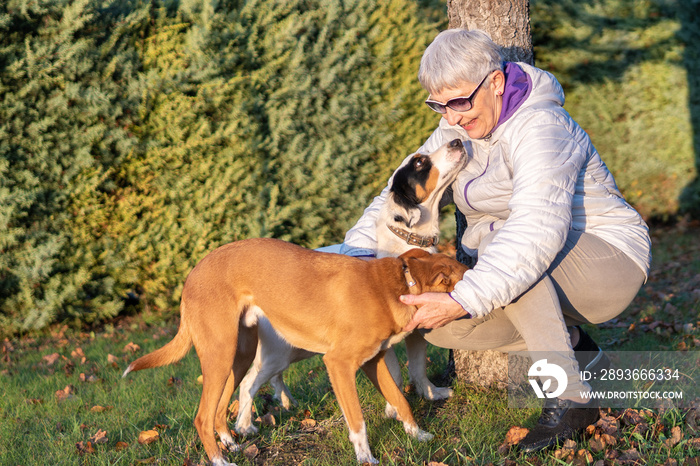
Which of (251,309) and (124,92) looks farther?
(124,92)

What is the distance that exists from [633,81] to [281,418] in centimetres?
809

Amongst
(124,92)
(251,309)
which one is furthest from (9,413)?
(124,92)

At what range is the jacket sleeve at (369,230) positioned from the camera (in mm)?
3971

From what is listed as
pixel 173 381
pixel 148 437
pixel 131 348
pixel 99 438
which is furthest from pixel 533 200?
pixel 131 348

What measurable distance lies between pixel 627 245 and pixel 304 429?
2.01 m

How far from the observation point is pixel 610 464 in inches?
112

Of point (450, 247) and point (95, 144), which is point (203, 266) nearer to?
point (95, 144)

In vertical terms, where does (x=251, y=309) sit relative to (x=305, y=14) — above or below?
below

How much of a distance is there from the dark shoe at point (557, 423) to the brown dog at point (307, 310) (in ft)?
1.86

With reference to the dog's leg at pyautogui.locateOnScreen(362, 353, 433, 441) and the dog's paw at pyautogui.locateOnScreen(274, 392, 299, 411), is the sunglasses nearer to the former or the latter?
the dog's leg at pyautogui.locateOnScreen(362, 353, 433, 441)

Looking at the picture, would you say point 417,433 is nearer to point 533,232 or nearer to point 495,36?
point 533,232

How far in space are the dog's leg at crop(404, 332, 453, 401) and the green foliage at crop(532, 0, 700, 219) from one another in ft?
22.6

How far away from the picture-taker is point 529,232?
282 cm

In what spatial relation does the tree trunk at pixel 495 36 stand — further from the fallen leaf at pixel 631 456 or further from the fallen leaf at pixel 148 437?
the fallen leaf at pixel 148 437
